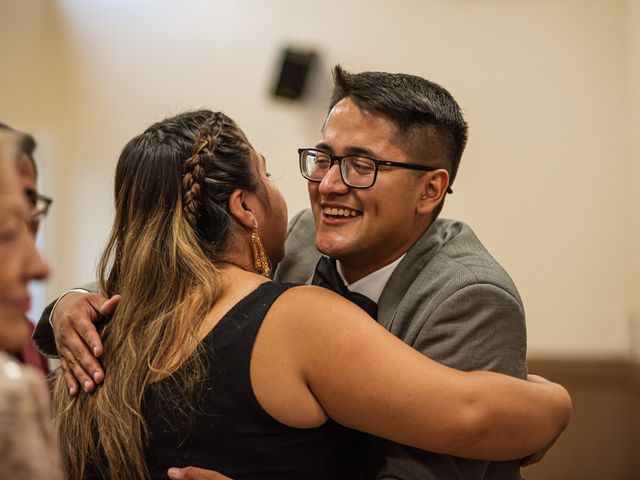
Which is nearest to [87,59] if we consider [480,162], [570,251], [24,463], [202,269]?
[480,162]

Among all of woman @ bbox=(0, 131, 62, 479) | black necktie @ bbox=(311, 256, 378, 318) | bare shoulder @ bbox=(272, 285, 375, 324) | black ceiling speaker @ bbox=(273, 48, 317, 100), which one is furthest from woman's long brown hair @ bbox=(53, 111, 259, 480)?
black ceiling speaker @ bbox=(273, 48, 317, 100)

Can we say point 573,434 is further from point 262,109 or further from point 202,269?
point 202,269

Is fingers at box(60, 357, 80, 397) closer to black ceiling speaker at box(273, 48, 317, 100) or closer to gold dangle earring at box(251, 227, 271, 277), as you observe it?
gold dangle earring at box(251, 227, 271, 277)

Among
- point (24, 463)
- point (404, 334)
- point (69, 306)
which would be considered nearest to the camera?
point (24, 463)

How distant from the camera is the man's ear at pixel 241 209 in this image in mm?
1878

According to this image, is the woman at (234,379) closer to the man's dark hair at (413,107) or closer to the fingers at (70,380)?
the fingers at (70,380)

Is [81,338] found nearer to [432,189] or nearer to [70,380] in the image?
[70,380]

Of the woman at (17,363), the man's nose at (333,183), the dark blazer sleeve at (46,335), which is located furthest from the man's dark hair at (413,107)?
the woman at (17,363)

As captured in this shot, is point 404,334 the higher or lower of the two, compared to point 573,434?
higher

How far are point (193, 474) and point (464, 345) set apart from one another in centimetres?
61

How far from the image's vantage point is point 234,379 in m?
1.60

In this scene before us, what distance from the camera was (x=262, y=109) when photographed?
4.88 meters

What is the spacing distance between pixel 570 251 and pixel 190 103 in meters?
2.36

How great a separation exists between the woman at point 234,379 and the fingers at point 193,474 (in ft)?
0.08
